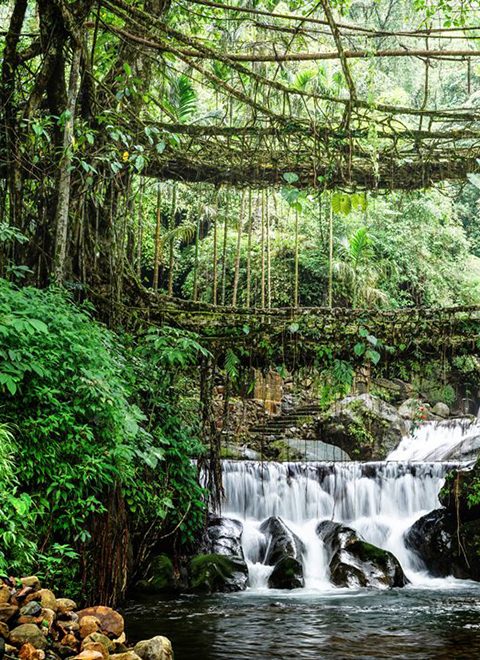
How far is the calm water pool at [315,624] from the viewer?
239 inches

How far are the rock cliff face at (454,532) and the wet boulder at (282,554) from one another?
6.14 ft

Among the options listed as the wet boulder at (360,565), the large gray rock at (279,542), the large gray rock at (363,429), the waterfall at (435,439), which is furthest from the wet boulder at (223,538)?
the large gray rock at (363,429)

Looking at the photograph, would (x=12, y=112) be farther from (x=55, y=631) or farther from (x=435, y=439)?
(x=435, y=439)

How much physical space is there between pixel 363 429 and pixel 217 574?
935 cm

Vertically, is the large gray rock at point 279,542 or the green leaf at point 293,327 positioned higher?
the green leaf at point 293,327

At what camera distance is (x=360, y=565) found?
9.59 metres

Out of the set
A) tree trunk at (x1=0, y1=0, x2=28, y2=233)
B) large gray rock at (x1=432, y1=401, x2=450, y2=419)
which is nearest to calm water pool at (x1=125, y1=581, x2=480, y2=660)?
tree trunk at (x1=0, y1=0, x2=28, y2=233)

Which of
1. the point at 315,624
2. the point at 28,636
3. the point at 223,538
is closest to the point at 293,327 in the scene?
the point at 223,538

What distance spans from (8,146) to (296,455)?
10888mm

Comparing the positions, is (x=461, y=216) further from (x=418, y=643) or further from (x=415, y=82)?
(x=418, y=643)

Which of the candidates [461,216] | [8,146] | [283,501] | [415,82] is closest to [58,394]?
[8,146]

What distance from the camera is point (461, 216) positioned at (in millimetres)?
28797

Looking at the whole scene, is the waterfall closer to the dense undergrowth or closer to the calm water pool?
the calm water pool

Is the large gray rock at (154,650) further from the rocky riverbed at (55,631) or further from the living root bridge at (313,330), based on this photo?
the living root bridge at (313,330)
